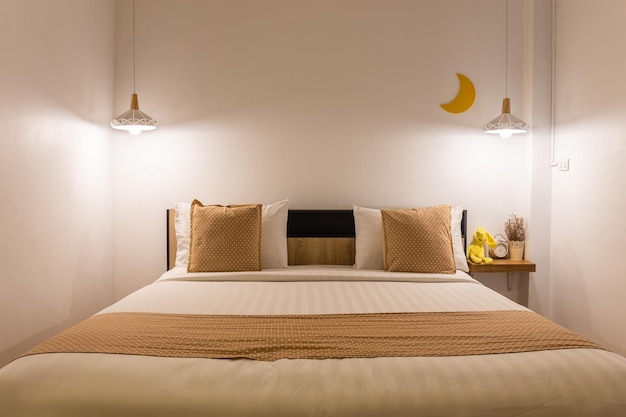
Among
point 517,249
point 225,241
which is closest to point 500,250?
point 517,249

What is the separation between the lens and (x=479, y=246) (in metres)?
3.54

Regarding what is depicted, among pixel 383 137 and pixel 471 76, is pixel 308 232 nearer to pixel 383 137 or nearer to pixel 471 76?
pixel 383 137

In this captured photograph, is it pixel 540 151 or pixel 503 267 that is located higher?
pixel 540 151

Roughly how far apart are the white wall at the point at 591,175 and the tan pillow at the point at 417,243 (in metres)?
0.87

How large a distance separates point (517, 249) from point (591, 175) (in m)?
0.73

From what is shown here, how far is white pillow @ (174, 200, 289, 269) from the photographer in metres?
3.26

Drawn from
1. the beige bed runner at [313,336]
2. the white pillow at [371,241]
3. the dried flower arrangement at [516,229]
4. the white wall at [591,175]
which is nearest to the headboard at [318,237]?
the white pillow at [371,241]

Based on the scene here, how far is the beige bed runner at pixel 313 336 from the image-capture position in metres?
1.73

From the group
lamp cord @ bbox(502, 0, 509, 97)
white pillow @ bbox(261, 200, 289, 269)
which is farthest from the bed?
lamp cord @ bbox(502, 0, 509, 97)

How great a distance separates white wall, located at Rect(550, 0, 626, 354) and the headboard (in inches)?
28.3

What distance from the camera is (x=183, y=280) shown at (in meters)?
2.93

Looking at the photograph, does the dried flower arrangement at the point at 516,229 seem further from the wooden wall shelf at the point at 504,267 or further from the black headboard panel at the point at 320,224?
the black headboard panel at the point at 320,224

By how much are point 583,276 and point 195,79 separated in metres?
2.92

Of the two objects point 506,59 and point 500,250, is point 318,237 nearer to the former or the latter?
point 500,250
